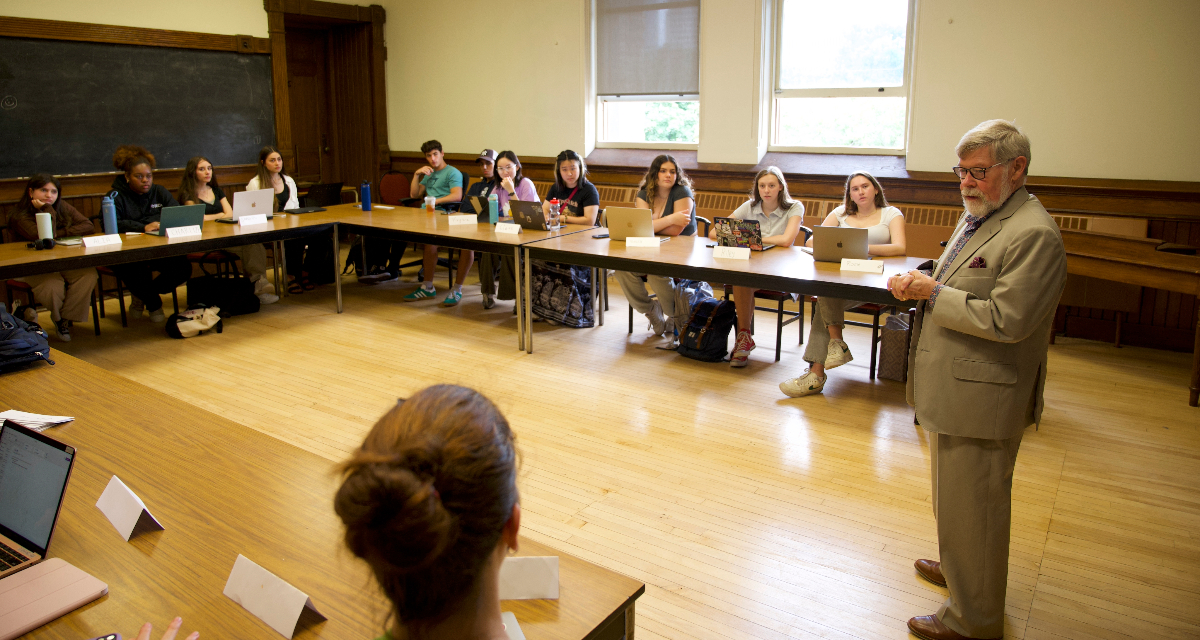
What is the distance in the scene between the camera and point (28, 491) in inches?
59.7

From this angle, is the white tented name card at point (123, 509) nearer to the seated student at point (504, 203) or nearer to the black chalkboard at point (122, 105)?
the seated student at point (504, 203)

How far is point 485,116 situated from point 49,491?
274 inches

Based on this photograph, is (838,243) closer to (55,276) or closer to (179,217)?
(179,217)

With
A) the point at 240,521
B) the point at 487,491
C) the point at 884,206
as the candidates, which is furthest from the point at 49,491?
the point at 884,206

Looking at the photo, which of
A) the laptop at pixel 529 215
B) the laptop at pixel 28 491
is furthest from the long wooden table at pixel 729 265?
the laptop at pixel 28 491

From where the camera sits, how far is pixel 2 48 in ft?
19.0

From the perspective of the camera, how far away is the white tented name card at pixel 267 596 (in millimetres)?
1290

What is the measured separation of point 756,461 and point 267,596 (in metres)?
2.39

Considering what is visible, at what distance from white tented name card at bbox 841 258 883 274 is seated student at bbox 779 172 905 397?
284 millimetres

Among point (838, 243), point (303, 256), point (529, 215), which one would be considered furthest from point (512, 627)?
point (303, 256)

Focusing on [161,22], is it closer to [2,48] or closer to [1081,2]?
[2,48]

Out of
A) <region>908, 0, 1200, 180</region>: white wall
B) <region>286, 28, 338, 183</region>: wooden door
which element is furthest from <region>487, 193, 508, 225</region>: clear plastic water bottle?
<region>286, 28, 338, 183</region>: wooden door

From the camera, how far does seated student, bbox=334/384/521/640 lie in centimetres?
81

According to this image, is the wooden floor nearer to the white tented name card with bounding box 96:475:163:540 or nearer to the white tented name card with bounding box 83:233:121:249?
the white tented name card with bounding box 83:233:121:249
